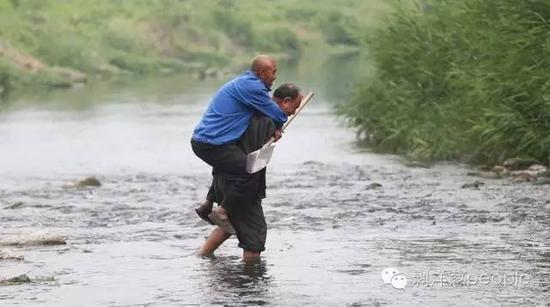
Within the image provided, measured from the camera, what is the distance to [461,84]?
22.4 metres

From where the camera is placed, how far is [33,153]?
92.5 ft

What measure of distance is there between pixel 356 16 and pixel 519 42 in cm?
7966

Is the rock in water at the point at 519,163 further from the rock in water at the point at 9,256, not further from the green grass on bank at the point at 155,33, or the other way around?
the green grass on bank at the point at 155,33

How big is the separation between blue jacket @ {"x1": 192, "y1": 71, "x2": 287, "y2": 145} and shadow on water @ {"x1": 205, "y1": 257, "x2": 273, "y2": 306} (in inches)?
39.1

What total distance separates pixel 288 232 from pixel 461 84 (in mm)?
8700

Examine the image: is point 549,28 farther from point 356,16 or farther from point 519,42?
point 356,16

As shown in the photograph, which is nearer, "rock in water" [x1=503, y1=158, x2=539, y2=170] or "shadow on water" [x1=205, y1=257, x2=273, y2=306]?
"shadow on water" [x1=205, y1=257, x2=273, y2=306]

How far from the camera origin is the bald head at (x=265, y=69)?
11766mm

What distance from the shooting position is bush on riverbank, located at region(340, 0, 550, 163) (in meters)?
19.6

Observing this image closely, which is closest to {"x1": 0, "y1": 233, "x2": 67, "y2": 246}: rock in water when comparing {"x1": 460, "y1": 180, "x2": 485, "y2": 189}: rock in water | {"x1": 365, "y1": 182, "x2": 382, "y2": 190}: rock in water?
{"x1": 365, "y1": 182, "x2": 382, "y2": 190}: rock in water

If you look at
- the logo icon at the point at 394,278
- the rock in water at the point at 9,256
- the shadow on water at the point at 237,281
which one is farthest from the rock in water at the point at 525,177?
the rock in water at the point at 9,256

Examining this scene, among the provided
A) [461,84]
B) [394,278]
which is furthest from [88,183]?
[394,278]

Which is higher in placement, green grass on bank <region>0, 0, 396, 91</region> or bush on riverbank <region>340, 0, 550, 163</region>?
bush on riverbank <region>340, 0, 550, 163</region>

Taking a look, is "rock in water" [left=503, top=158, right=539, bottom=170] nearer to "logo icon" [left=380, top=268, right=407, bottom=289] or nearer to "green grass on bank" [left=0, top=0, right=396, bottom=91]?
"logo icon" [left=380, top=268, right=407, bottom=289]
